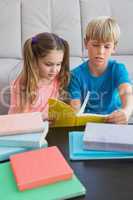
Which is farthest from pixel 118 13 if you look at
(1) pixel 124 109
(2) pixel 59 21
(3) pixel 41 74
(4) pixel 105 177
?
(4) pixel 105 177

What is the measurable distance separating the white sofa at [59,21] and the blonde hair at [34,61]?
75 cm

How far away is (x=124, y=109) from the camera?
41.1 inches

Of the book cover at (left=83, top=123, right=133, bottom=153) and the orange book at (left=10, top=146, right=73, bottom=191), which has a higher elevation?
the book cover at (left=83, top=123, right=133, bottom=153)

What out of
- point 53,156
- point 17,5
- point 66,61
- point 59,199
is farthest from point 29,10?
point 59,199

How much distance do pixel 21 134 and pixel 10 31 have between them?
1.36 metres

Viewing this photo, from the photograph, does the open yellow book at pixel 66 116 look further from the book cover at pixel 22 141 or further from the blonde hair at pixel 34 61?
the blonde hair at pixel 34 61

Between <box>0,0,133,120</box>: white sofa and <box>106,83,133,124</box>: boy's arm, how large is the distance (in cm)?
79

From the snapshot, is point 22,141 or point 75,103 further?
point 75,103

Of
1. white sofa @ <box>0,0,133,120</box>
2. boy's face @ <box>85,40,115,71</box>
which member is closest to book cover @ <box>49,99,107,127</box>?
boy's face @ <box>85,40,115,71</box>

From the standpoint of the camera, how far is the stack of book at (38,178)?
0.58m

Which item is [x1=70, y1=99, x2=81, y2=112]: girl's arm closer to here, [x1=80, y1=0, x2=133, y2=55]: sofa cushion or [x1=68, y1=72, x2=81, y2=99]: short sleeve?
[x1=68, y1=72, x2=81, y2=99]: short sleeve

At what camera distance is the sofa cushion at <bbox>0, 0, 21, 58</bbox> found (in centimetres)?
Answer: 201

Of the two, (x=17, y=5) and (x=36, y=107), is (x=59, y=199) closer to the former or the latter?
(x=36, y=107)

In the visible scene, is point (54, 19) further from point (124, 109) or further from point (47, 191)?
point (47, 191)
